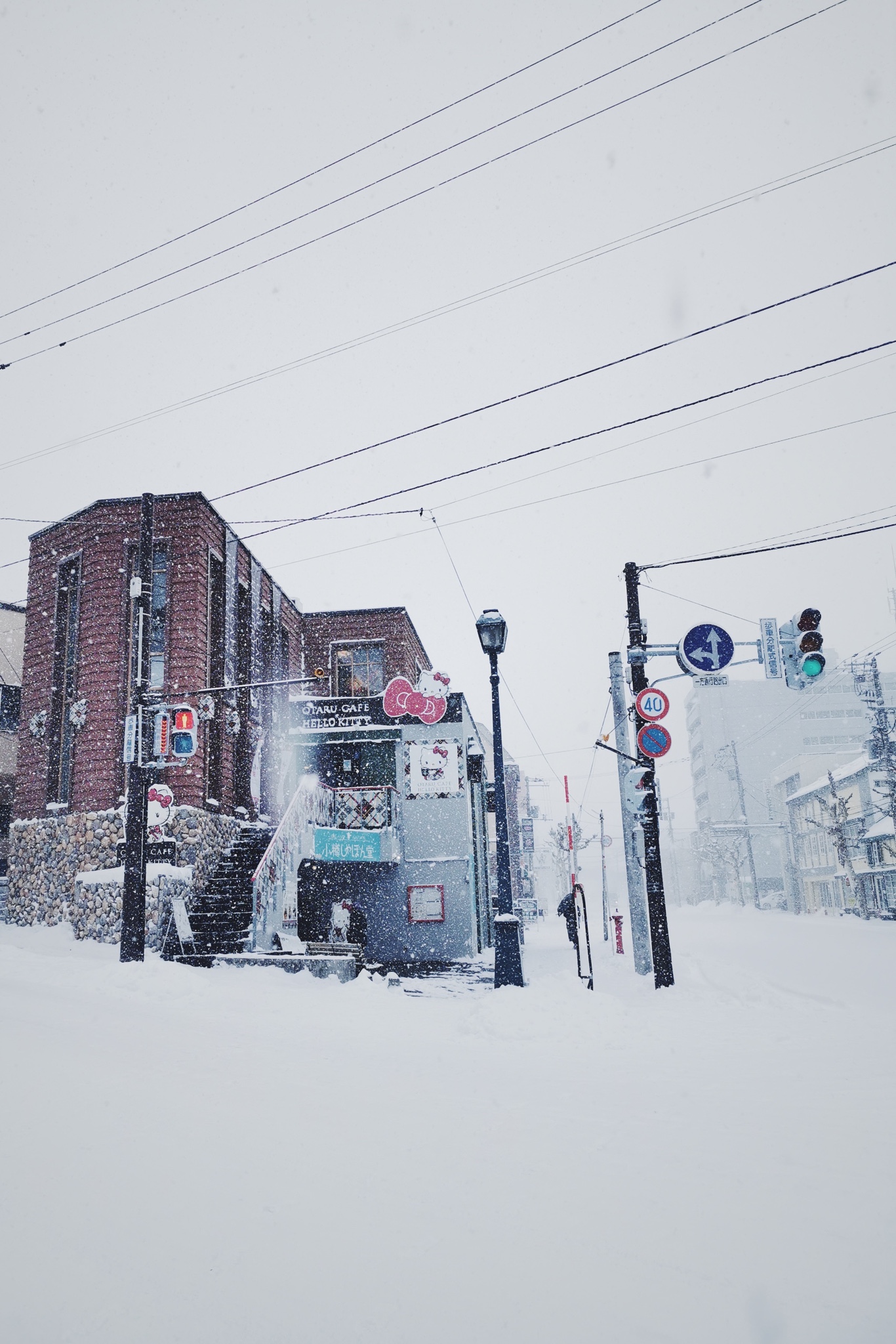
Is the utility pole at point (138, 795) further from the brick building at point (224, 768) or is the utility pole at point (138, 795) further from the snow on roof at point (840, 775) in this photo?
the snow on roof at point (840, 775)

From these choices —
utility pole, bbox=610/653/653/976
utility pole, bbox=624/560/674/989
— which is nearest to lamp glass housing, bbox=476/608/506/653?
utility pole, bbox=624/560/674/989

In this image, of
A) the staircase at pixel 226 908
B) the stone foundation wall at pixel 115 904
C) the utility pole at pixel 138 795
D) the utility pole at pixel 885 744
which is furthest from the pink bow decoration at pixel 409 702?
the utility pole at pixel 885 744

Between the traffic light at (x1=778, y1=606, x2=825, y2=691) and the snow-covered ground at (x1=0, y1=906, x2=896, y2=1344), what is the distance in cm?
440

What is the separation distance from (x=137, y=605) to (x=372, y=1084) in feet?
36.7

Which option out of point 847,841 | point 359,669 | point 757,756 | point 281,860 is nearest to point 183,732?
point 281,860

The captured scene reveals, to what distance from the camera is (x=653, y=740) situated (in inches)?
503

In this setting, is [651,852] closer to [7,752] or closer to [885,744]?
[7,752]

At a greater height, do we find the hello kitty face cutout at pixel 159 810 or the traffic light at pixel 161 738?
the traffic light at pixel 161 738

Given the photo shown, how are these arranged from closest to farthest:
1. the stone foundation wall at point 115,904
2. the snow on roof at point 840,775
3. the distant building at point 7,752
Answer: the stone foundation wall at point 115,904 < the distant building at point 7,752 < the snow on roof at point 840,775

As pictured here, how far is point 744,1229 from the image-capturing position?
3824 mm

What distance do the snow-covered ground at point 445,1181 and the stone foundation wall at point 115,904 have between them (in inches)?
338

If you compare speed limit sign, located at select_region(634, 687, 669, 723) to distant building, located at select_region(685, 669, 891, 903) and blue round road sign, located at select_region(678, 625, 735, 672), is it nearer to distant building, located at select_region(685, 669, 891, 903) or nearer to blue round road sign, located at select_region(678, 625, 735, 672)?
blue round road sign, located at select_region(678, 625, 735, 672)

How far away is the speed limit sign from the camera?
1264 cm

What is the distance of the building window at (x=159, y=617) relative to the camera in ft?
65.7
